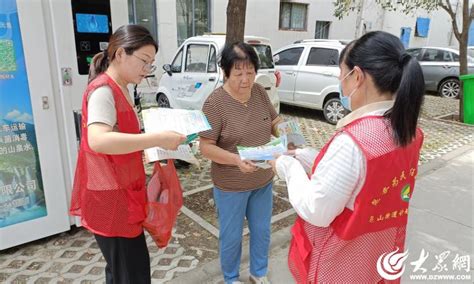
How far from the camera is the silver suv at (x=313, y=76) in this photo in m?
7.02

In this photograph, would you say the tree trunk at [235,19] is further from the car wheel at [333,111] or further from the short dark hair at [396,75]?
the car wheel at [333,111]

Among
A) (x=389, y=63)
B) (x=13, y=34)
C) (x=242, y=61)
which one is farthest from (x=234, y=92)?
(x=13, y=34)

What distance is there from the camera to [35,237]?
2758 millimetres

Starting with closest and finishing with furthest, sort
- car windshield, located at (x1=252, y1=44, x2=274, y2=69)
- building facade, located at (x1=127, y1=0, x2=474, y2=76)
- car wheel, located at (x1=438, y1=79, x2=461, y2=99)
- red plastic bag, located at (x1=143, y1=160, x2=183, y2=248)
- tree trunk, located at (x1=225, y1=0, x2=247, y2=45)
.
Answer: red plastic bag, located at (x1=143, y1=160, x2=183, y2=248)
tree trunk, located at (x1=225, y1=0, x2=247, y2=45)
car windshield, located at (x1=252, y1=44, x2=274, y2=69)
building facade, located at (x1=127, y1=0, x2=474, y2=76)
car wheel, located at (x1=438, y1=79, x2=461, y2=99)

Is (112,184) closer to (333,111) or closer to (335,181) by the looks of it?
(335,181)

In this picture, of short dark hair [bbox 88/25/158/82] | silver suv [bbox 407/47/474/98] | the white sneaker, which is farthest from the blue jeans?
silver suv [bbox 407/47/474/98]

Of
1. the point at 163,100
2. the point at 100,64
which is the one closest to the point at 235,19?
the point at 100,64

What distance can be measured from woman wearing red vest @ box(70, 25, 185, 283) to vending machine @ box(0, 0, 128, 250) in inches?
46.5

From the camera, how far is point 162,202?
A: 1765 mm

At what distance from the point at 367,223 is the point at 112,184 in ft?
3.46

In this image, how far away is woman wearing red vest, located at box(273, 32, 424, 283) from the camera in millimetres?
1140

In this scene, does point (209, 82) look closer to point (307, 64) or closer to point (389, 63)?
point (307, 64)

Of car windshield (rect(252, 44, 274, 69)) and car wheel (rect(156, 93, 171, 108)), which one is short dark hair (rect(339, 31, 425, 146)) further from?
car wheel (rect(156, 93, 171, 108))

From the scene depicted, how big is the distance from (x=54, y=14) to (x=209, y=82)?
3.66 metres
